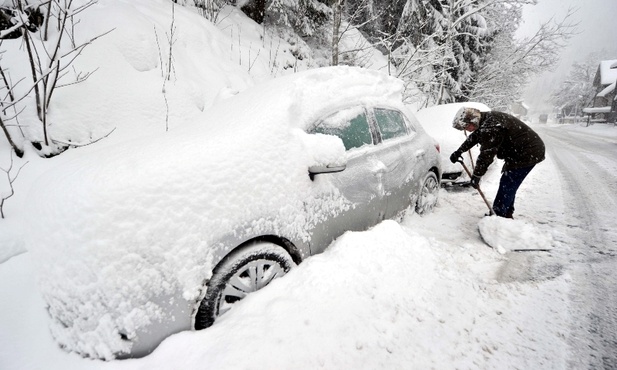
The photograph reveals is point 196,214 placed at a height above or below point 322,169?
below

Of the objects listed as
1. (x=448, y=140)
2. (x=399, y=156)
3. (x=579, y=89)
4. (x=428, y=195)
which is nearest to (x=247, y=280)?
(x=399, y=156)

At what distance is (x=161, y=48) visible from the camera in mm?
5258

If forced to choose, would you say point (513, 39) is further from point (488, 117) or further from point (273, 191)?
point (273, 191)

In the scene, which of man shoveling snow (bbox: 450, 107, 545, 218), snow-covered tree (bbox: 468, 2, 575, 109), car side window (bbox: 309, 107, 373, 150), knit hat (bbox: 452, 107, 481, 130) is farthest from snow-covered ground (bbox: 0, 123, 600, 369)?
snow-covered tree (bbox: 468, 2, 575, 109)

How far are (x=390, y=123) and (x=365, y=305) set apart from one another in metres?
2.09

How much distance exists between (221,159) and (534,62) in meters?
17.8

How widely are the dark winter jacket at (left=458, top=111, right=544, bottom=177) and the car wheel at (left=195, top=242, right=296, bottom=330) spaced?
9.94 ft

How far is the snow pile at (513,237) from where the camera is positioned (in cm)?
303

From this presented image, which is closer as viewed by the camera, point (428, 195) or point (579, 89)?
point (428, 195)

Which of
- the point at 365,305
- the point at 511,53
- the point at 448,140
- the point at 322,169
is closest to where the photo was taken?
the point at 365,305

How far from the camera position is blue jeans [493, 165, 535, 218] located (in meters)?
3.54

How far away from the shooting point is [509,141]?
349 cm

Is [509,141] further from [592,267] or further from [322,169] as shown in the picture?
[322,169]

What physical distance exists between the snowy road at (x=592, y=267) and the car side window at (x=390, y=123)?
6.58 feet
